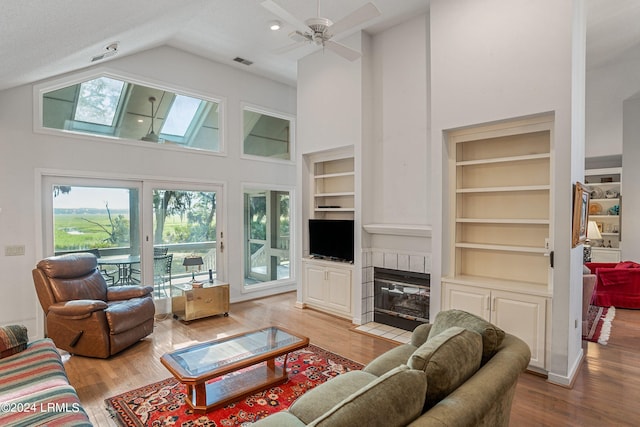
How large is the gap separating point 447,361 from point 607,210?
7.37m

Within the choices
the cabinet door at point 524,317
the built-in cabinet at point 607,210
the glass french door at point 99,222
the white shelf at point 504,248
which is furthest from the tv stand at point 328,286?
the built-in cabinet at point 607,210

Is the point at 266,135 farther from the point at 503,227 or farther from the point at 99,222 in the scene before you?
the point at 503,227

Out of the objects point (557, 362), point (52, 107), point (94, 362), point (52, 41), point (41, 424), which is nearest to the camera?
point (41, 424)

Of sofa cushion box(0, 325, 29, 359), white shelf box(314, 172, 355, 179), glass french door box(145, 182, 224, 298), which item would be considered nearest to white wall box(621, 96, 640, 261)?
white shelf box(314, 172, 355, 179)

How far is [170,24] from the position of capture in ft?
12.8

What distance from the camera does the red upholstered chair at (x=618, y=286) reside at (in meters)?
5.36

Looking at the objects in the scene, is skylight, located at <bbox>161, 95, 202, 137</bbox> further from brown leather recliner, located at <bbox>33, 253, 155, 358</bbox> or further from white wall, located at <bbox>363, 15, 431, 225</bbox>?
white wall, located at <bbox>363, 15, 431, 225</bbox>

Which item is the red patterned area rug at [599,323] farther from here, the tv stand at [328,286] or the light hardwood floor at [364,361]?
the tv stand at [328,286]

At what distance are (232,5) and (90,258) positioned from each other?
11.2 feet

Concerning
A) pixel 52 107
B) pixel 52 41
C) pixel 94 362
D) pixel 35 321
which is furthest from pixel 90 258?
pixel 52 41

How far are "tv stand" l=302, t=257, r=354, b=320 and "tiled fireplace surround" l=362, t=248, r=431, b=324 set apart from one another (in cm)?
22

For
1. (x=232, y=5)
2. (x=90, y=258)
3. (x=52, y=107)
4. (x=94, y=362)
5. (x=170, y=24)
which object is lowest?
(x=94, y=362)

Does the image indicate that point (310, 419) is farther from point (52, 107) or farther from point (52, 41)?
point (52, 107)

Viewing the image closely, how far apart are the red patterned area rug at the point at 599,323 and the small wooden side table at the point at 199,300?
184 inches
